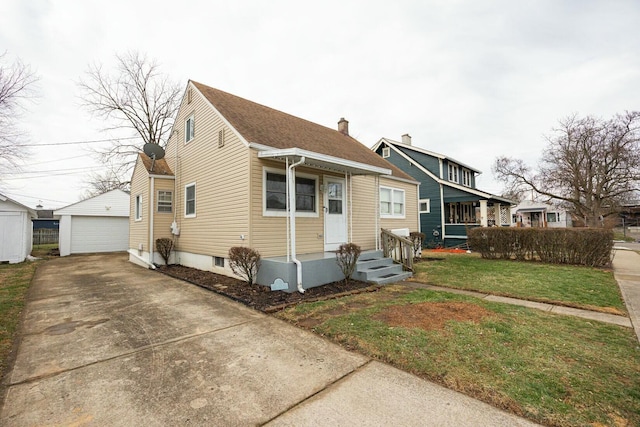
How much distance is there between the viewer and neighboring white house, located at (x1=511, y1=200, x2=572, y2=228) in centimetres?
3225

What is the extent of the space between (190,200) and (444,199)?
14.7 m

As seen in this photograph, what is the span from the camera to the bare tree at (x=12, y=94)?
1415 centimetres

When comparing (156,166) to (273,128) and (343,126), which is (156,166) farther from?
(343,126)

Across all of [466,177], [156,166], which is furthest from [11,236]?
[466,177]

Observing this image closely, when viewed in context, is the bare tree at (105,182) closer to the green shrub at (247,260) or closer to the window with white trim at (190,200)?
the window with white trim at (190,200)

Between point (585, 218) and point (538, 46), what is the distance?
72.6 ft

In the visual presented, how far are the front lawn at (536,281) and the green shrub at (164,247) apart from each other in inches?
347

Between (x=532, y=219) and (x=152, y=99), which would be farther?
(x=532, y=219)

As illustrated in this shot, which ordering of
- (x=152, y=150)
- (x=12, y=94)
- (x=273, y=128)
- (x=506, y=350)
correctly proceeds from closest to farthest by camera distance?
(x=506, y=350) < (x=273, y=128) < (x=152, y=150) < (x=12, y=94)

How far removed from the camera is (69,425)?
7.16 feet

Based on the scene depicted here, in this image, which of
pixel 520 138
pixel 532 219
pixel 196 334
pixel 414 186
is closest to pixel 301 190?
pixel 196 334

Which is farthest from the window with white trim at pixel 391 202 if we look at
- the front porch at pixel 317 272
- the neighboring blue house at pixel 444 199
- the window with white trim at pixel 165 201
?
the window with white trim at pixel 165 201

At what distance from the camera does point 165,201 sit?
11023 millimetres

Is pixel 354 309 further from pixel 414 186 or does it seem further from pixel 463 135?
pixel 463 135
